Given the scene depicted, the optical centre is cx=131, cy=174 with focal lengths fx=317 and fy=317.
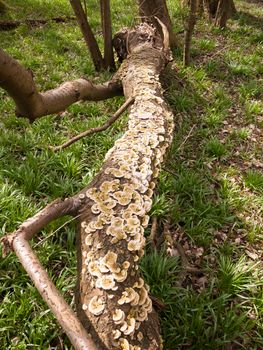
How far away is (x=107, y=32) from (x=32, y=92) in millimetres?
3976

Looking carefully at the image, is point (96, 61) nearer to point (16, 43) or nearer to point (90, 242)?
point (16, 43)

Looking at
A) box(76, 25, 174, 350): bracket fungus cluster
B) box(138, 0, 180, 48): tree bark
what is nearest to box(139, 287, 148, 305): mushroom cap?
box(76, 25, 174, 350): bracket fungus cluster

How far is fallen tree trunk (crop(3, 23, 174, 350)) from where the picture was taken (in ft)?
5.70

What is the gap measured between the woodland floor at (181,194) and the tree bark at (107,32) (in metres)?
0.38

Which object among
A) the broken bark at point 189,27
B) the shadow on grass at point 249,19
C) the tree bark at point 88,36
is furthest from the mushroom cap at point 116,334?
the shadow on grass at point 249,19

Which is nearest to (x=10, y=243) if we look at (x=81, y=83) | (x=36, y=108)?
(x=36, y=108)

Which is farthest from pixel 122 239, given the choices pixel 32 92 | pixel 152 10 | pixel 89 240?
pixel 152 10

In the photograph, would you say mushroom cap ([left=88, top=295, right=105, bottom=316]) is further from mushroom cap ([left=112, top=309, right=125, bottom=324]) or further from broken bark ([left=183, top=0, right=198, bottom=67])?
broken bark ([left=183, top=0, right=198, bottom=67])

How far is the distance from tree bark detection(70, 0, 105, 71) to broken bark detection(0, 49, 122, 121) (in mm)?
1965

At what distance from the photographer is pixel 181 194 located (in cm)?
386

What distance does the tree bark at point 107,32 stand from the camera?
563cm

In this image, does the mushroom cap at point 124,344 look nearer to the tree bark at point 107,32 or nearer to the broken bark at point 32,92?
the broken bark at point 32,92

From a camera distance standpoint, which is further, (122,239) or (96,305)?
(122,239)

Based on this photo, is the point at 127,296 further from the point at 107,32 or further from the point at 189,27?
the point at 189,27
